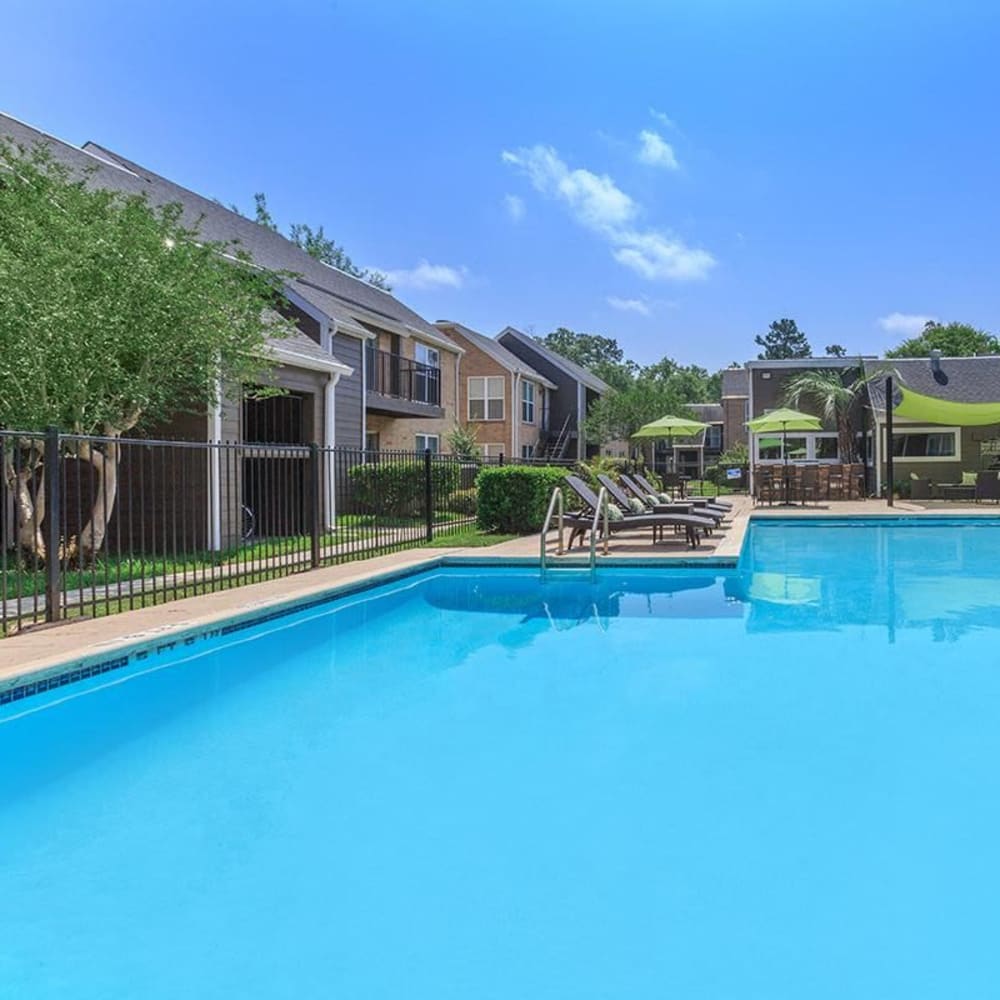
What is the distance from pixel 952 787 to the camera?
14.4 ft

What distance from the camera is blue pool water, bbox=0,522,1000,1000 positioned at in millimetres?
2943

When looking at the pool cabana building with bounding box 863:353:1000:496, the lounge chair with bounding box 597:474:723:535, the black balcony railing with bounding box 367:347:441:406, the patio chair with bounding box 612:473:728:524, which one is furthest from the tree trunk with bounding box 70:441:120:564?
the pool cabana building with bounding box 863:353:1000:496

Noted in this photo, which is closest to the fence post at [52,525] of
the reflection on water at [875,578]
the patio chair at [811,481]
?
the reflection on water at [875,578]

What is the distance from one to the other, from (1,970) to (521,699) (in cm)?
374

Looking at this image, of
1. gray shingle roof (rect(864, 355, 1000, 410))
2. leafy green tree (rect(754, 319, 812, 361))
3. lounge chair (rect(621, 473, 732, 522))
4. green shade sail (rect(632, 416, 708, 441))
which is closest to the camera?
lounge chair (rect(621, 473, 732, 522))

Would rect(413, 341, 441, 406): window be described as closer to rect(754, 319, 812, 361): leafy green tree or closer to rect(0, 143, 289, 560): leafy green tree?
rect(0, 143, 289, 560): leafy green tree

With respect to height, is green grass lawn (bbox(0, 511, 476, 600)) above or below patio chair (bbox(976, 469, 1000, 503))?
below

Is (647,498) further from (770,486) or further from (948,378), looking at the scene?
(948,378)

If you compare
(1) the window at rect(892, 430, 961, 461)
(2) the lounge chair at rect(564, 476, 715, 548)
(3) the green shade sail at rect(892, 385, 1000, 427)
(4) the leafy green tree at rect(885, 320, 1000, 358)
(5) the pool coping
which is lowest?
(5) the pool coping

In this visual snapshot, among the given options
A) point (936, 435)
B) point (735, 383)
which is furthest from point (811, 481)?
point (735, 383)

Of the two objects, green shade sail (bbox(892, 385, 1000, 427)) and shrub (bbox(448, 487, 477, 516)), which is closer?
shrub (bbox(448, 487, 477, 516))

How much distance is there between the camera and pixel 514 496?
15.9m

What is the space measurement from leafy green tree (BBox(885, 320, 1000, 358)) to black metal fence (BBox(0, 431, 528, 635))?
139 feet

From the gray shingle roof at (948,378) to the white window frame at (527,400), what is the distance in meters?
12.4
